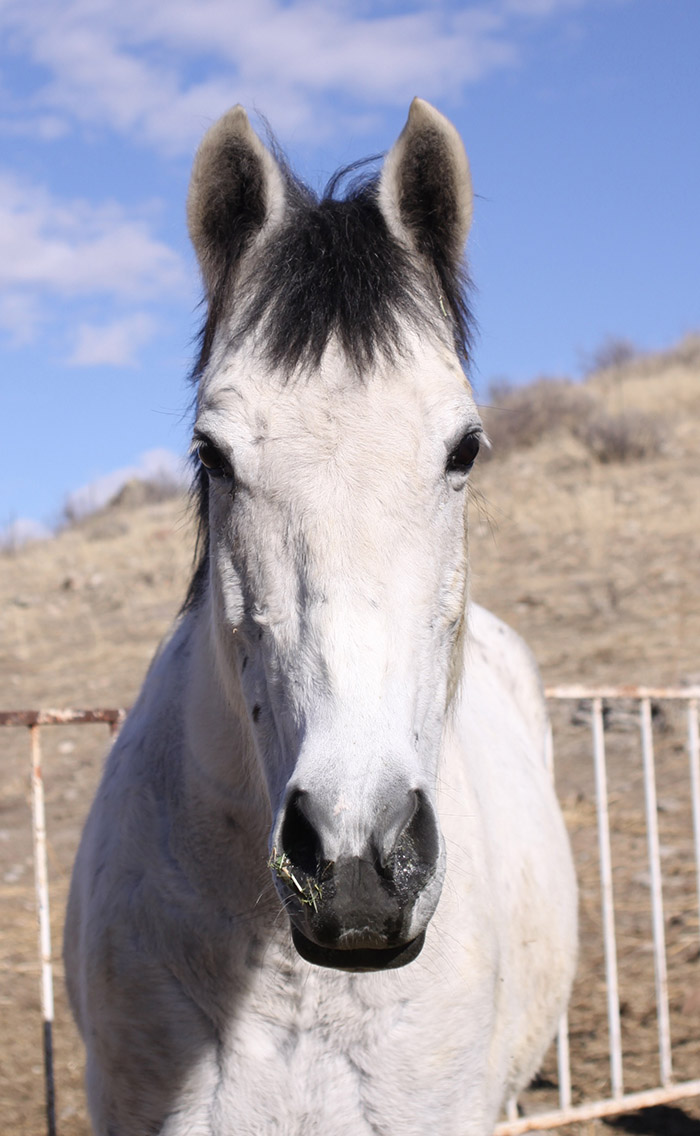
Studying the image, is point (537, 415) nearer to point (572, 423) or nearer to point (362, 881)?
point (572, 423)

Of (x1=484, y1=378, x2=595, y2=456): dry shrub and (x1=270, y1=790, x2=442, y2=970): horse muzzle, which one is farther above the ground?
(x1=484, y1=378, x2=595, y2=456): dry shrub

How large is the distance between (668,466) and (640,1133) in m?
12.6

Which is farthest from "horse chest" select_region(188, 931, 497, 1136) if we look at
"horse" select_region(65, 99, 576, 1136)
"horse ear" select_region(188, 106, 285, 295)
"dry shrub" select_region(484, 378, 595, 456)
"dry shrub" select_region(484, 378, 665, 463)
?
"dry shrub" select_region(484, 378, 595, 456)

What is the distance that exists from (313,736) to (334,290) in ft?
3.00

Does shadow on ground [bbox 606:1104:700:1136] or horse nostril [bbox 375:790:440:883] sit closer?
horse nostril [bbox 375:790:440:883]

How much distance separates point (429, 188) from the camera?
2.24m

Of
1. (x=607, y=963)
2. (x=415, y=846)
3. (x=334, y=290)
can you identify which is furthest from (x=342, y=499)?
(x=607, y=963)

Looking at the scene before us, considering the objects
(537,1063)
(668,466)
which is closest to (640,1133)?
(537,1063)

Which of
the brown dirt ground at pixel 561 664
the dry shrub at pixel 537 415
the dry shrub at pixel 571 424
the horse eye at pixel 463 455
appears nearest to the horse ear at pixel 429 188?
the horse eye at pixel 463 455

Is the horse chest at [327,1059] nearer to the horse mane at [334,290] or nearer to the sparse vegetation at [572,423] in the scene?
the horse mane at [334,290]

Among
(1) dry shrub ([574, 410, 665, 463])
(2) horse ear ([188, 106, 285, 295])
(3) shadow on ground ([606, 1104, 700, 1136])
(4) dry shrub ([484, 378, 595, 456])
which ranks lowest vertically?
(3) shadow on ground ([606, 1104, 700, 1136])

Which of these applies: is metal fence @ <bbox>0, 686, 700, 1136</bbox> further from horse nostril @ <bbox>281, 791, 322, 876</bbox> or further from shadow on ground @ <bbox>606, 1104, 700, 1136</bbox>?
horse nostril @ <bbox>281, 791, 322, 876</bbox>

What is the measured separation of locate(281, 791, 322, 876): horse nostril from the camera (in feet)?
4.99

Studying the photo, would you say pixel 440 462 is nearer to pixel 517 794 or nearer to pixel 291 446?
pixel 291 446
